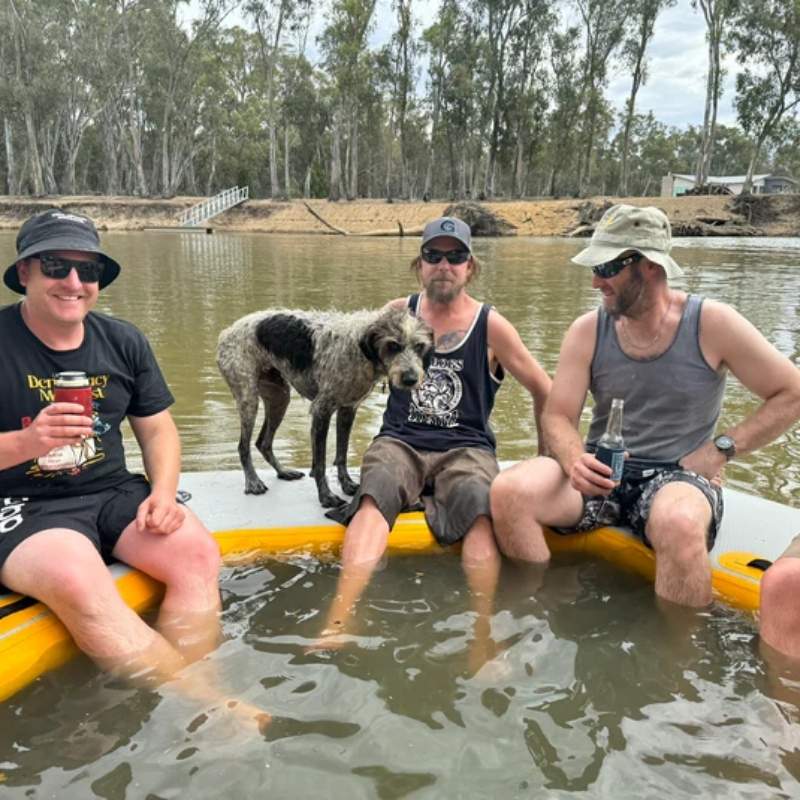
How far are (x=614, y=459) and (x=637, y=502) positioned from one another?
588 millimetres

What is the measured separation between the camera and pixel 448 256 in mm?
4531

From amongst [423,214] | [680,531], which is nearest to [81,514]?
[680,531]

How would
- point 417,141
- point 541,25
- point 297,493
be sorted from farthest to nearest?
point 417,141
point 541,25
point 297,493

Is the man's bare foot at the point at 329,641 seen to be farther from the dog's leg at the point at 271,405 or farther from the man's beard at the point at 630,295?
the man's beard at the point at 630,295

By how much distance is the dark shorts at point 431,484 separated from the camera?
421 centimetres

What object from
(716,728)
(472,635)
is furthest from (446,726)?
(716,728)

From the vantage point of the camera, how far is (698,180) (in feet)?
177

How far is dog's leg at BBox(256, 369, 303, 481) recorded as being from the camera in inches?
216

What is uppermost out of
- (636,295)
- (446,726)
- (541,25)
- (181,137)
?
(541,25)

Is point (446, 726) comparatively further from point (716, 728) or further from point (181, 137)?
point (181, 137)

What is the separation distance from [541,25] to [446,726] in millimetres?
65869

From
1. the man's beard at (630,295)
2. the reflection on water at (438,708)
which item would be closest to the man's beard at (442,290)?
the man's beard at (630,295)

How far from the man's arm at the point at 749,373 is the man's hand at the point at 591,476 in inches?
23.5

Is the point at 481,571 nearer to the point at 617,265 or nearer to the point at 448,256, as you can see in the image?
the point at 617,265
